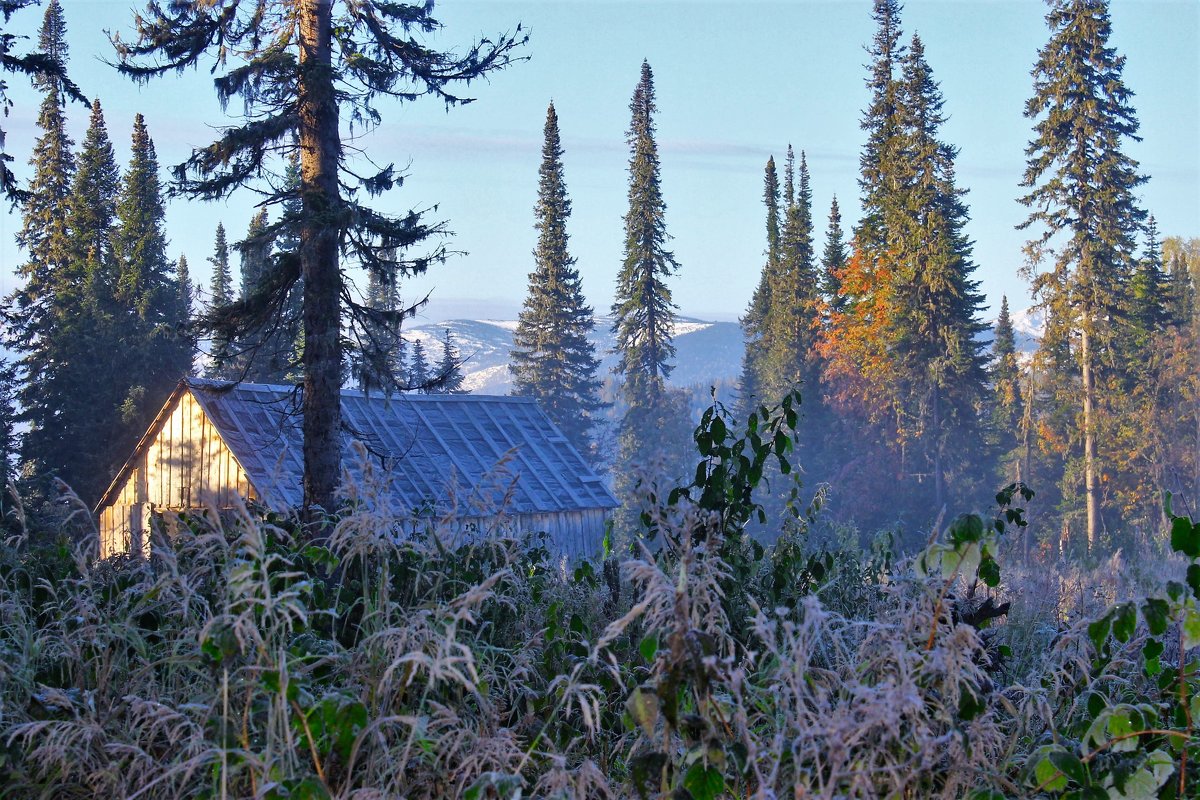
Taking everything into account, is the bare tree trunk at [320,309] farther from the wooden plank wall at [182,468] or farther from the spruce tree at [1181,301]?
the spruce tree at [1181,301]

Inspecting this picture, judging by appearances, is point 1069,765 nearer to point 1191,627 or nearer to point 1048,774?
point 1048,774

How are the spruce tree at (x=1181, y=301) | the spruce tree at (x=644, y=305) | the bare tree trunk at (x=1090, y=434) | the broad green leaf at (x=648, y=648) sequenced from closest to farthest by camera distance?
the broad green leaf at (x=648, y=648) → the bare tree trunk at (x=1090, y=434) → the spruce tree at (x=1181, y=301) → the spruce tree at (x=644, y=305)

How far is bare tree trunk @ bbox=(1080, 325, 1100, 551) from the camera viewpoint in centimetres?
3941

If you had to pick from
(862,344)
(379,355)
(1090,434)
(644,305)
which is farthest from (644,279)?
(379,355)

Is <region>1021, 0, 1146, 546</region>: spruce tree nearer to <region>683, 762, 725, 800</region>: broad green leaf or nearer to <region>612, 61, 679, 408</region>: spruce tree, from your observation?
<region>612, 61, 679, 408</region>: spruce tree

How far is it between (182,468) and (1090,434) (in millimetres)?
32148

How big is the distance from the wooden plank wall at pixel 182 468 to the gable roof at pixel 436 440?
1.02 ft

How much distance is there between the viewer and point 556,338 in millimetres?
55156

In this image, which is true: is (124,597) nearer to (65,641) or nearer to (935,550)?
(65,641)

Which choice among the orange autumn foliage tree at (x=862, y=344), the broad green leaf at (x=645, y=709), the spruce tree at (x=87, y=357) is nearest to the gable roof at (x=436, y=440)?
the spruce tree at (x=87, y=357)

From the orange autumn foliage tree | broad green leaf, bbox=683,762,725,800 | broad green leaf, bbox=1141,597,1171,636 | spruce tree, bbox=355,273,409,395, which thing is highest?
the orange autumn foliage tree

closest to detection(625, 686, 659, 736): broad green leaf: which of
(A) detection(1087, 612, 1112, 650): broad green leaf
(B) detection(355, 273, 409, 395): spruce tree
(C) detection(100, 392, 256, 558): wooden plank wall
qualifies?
(A) detection(1087, 612, 1112, 650): broad green leaf

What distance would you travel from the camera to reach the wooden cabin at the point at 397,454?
869 inches

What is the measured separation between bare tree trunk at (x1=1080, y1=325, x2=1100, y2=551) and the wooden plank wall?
31.0m
